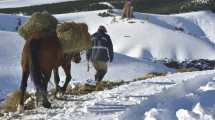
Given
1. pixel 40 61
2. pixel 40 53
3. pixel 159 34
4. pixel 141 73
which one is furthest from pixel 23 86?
pixel 159 34

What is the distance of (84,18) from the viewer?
4072cm

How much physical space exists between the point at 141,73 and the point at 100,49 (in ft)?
29.6

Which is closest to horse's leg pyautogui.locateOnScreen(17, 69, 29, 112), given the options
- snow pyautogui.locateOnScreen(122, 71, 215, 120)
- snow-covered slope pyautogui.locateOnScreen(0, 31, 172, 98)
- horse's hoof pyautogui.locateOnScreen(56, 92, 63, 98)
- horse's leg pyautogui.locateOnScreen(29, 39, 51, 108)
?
horse's leg pyautogui.locateOnScreen(29, 39, 51, 108)

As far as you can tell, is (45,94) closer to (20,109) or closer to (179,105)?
(20,109)

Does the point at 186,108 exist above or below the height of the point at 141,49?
above

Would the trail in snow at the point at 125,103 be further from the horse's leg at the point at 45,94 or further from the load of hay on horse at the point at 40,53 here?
the load of hay on horse at the point at 40,53

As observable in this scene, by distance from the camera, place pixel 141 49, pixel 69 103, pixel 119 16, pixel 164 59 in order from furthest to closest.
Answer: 1. pixel 119 16
2. pixel 141 49
3. pixel 164 59
4. pixel 69 103

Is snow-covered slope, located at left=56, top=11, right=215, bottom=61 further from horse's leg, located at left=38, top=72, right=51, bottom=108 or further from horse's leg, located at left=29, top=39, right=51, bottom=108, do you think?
horse's leg, located at left=29, top=39, right=51, bottom=108

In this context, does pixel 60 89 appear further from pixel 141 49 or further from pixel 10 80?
pixel 141 49

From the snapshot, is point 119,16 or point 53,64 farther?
point 119,16

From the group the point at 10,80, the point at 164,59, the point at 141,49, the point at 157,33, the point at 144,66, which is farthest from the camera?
the point at 157,33

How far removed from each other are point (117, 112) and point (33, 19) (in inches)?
91.8

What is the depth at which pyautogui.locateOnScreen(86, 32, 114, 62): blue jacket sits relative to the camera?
50.4ft

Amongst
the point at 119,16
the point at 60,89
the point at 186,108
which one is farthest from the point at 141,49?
the point at 186,108
